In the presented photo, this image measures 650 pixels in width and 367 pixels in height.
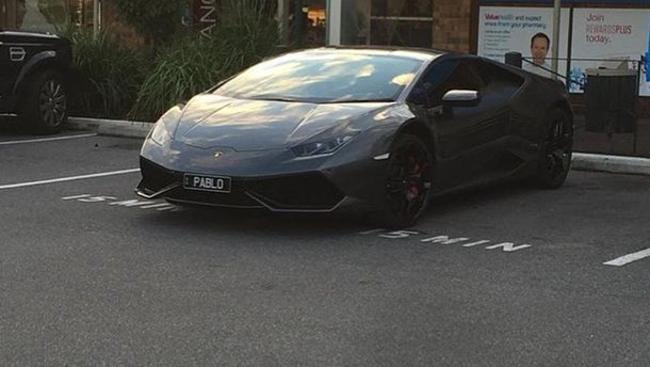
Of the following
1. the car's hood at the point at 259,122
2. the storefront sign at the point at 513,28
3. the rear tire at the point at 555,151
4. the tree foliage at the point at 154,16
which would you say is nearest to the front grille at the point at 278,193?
the car's hood at the point at 259,122

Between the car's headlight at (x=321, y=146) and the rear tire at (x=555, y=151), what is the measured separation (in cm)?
279

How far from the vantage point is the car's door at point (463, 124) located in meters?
7.89

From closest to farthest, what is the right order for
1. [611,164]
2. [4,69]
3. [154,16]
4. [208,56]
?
[611,164], [4,69], [208,56], [154,16]

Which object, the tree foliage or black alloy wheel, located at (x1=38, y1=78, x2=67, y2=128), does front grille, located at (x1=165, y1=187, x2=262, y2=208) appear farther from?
the tree foliage

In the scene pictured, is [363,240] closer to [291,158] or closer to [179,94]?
[291,158]

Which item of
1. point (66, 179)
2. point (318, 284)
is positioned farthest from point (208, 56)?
point (318, 284)

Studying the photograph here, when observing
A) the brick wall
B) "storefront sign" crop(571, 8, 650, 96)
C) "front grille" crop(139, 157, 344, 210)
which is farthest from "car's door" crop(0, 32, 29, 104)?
"storefront sign" crop(571, 8, 650, 96)

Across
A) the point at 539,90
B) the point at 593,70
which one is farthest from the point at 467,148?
the point at 593,70

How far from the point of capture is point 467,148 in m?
8.14

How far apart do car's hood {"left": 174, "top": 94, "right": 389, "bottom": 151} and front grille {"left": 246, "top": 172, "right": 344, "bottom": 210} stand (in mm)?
272

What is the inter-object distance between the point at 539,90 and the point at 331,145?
3.03m

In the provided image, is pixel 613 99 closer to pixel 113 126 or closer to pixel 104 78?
pixel 113 126

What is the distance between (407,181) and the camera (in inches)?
293

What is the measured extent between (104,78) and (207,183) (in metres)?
7.57
